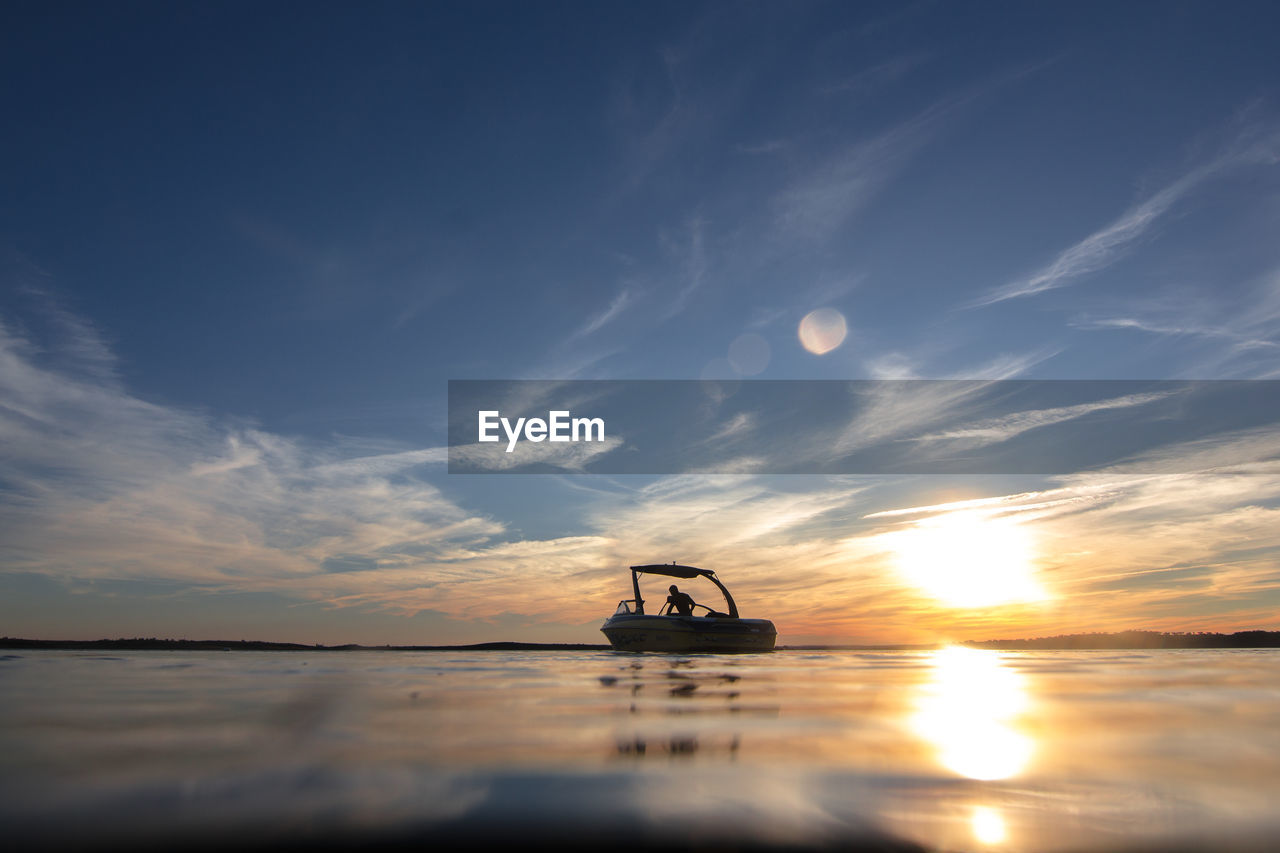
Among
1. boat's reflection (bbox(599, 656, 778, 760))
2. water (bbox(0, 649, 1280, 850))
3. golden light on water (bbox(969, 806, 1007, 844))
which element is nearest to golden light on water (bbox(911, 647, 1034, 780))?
water (bbox(0, 649, 1280, 850))

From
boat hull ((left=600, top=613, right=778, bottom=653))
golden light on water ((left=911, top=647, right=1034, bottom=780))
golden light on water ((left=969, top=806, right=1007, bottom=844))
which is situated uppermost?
golden light on water ((left=969, top=806, right=1007, bottom=844))

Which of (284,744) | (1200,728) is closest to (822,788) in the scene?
(284,744)

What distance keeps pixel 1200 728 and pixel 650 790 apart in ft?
28.9

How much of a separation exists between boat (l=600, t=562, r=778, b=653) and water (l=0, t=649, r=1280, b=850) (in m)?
47.8

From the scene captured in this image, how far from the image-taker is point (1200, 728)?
32.0 ft

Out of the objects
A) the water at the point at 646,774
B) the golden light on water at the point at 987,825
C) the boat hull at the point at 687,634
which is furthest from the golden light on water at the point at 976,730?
the boat hull at the point at 687,634

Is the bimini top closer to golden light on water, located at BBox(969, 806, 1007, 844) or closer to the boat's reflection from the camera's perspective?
the boat's reflection

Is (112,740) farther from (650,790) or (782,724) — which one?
(782,724)

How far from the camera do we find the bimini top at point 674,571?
2547 inches

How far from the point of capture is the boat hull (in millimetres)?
59000

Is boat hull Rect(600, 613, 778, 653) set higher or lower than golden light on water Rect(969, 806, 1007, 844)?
lower

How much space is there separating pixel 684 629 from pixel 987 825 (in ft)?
184

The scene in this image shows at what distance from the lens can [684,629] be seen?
58.8 metres

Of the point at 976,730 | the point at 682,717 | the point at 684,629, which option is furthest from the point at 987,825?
the point at 684,629
